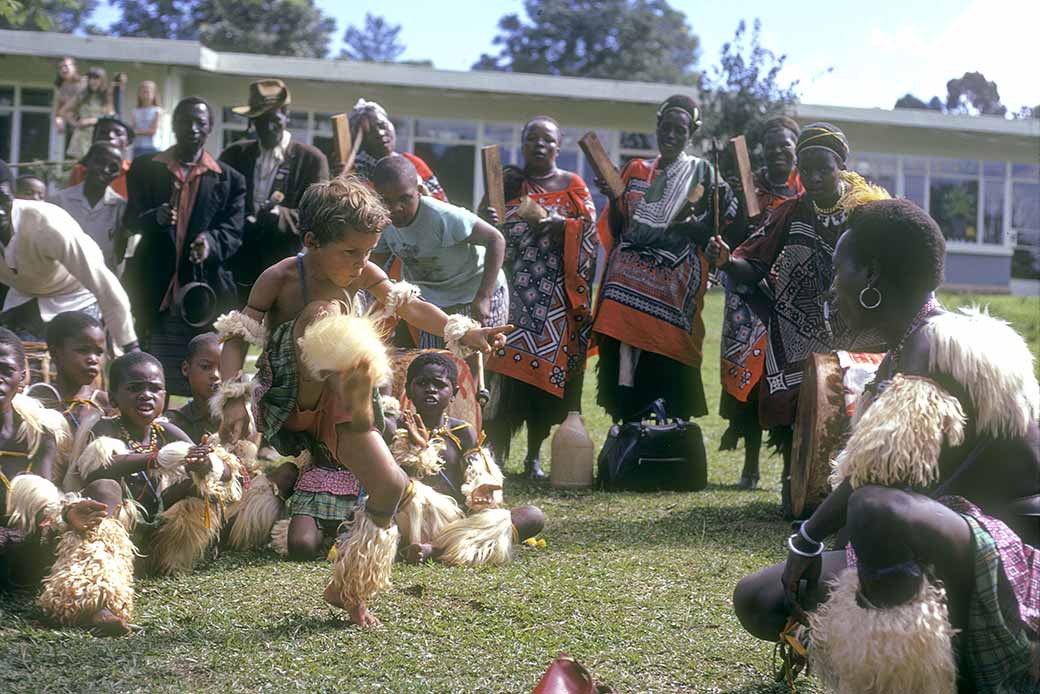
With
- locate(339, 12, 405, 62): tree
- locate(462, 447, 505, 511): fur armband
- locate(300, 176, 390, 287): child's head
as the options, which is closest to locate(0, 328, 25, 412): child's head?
locate(300, 176, 390, 287): child's head

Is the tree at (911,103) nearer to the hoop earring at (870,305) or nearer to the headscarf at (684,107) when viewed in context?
the headscarf at (684,107)

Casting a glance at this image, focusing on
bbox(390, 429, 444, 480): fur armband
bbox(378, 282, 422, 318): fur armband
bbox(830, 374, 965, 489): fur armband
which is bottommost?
bbox(390, 429, 444, 480): fur armband

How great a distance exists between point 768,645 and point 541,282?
3905 millimetres

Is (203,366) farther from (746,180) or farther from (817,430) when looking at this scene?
(746,180)

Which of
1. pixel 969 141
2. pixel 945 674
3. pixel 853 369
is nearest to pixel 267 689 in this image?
pixel 945 674

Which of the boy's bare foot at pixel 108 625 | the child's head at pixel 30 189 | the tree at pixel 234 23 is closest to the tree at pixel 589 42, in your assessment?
the tree at pixel 234 23

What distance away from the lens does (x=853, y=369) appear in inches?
215

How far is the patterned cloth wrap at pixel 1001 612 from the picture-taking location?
9.87ft

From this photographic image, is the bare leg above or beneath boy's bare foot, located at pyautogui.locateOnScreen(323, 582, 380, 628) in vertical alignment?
beneath

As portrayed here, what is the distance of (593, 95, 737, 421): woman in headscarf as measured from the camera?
288 inches

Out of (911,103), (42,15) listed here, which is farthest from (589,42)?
(42,15)

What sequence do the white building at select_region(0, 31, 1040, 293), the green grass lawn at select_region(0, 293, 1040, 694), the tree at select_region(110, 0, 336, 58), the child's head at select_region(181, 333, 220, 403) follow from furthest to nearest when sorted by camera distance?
the tree at select_region(110, 0, 336, 58) < the white building at select_region(0, 31, 1040, 293) < the child's head at select_region(181, 333, 220, 403) < the green grass lawn at select_region(0, 293, 1040, 694)

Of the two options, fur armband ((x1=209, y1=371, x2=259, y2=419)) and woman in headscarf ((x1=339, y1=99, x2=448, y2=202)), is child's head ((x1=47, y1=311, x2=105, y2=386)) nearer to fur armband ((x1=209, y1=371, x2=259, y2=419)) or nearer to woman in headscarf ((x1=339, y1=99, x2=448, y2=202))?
fur armband ((x1=209, y1=371, x2=259, y2=419))

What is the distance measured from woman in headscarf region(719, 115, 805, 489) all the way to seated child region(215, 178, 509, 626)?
2769 mm
